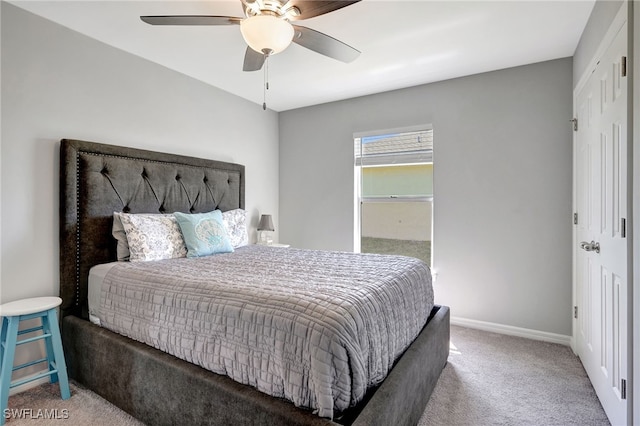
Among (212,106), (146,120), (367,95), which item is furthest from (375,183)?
(146,120)

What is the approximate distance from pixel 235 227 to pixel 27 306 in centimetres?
163

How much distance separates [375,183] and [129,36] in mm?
2770

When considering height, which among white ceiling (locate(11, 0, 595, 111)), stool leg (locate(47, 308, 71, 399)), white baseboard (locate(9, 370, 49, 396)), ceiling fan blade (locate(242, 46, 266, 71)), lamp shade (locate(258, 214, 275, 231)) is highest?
white ceiling (locate(11, 0, 595, 111))

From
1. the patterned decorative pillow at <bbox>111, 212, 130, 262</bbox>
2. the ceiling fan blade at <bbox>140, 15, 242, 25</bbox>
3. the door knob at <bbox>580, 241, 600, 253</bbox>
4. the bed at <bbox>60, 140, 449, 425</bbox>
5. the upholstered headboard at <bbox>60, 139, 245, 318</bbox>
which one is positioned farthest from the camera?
the patterned decorative pillow at <bbox>111, 212, 130, 262</bbox>

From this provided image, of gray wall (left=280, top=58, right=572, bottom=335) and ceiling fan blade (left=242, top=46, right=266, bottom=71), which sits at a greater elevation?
ceiling fan blade (left=242, top=46, right=266, bottom=71)

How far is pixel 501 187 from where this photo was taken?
3.00 m

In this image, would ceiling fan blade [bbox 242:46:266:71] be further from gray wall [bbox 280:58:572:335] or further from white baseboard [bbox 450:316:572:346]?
white baseboard [bbox 450:316:572:346]

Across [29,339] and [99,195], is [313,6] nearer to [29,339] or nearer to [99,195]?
[99,195]

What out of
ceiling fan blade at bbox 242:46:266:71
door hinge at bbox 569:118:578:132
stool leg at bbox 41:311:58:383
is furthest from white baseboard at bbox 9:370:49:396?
door hinge at bbox 569:118:578:132

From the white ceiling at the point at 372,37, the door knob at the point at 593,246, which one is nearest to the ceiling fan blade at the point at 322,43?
the white ceiling at the point at 372,37

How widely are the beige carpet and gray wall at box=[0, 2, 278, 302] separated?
0.78 meters

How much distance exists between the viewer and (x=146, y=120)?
9.22ft

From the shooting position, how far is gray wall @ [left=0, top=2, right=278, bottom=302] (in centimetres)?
203

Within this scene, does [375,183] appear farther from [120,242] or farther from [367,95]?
[120,242]
